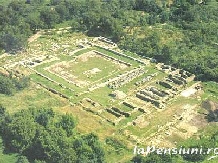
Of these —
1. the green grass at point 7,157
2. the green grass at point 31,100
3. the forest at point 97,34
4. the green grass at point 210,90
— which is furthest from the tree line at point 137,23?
the green grass at point 7,157

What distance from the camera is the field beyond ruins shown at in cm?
4872

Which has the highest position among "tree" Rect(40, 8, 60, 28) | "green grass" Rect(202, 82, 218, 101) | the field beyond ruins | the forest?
"tree" Rect(40, 8, 60, 28)

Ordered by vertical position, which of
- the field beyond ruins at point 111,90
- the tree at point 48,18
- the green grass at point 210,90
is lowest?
the green grass at point 210,90

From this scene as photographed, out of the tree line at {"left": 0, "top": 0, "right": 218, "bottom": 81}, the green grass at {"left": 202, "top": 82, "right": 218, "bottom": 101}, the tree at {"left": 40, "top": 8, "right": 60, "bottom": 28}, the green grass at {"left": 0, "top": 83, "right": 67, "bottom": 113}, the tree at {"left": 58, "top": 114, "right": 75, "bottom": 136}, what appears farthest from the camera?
the tree at {"left": 40, "top": 8, "right": 60, "bottom": 28}

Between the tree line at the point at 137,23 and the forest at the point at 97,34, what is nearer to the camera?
the forest at the point at 97,34

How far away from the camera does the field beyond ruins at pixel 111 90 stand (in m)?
48.7

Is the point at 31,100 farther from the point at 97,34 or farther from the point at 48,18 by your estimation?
the point at 48,18

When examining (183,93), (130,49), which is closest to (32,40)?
(130,49)

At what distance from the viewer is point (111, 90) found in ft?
184

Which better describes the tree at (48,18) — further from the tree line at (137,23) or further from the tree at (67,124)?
the tree at (67,124)

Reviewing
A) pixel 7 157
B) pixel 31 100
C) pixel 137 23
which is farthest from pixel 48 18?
pixel 7 157

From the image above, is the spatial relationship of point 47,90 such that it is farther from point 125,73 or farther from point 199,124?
point 199,124

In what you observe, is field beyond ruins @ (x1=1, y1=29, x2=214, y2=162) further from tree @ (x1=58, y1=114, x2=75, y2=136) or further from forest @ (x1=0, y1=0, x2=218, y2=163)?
tree @ (x1=58, y1=114, x2=75, y2=136)

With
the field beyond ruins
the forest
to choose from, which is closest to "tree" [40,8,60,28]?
the forest
